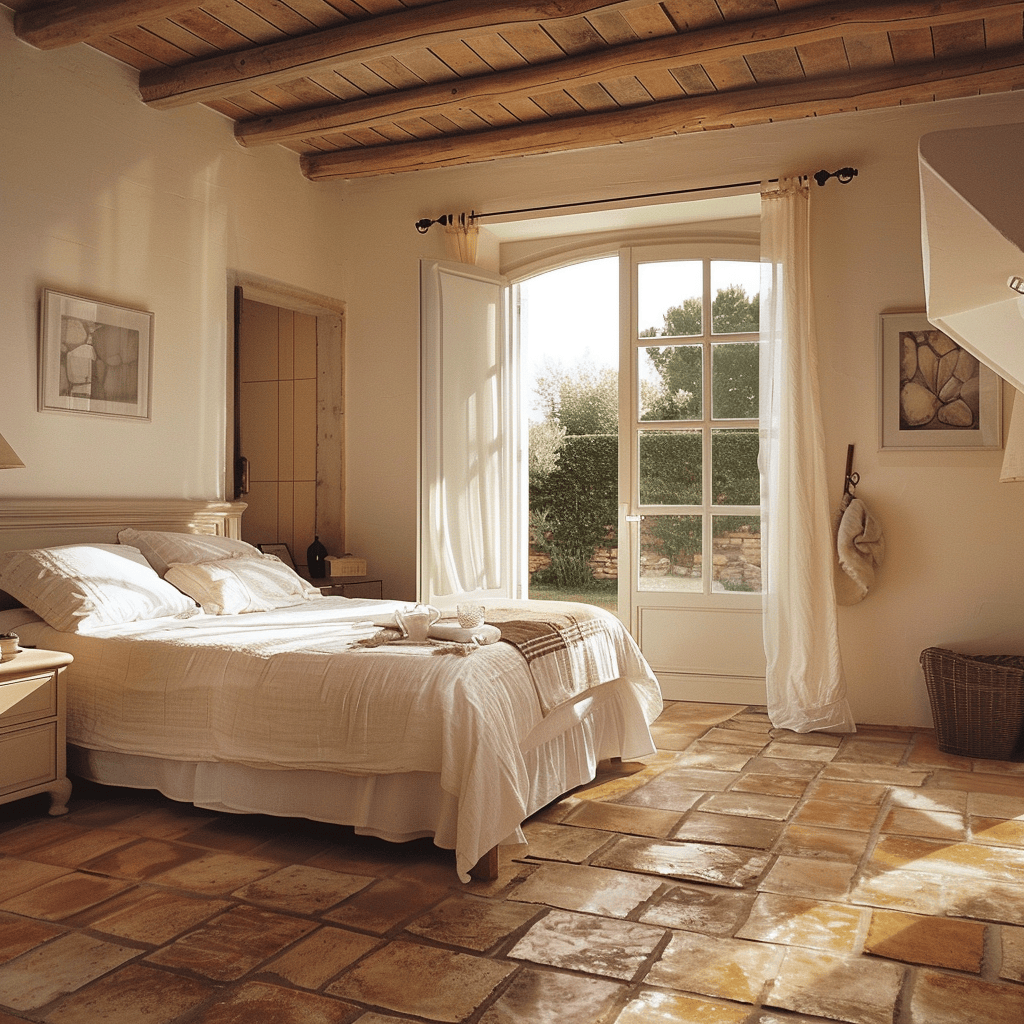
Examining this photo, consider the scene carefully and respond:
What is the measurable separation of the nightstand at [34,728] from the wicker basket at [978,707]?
3520 mm

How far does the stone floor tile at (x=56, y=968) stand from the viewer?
2.04 metres

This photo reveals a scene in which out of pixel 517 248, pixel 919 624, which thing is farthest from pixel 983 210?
pixel 517 248

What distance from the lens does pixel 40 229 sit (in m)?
3.91

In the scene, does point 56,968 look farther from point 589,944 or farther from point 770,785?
point 770,785

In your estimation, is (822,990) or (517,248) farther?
(517,248)

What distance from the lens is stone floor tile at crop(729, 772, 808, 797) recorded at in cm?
361

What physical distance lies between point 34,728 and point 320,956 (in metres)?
1.47

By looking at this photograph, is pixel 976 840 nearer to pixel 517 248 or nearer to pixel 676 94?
pixel 676 94

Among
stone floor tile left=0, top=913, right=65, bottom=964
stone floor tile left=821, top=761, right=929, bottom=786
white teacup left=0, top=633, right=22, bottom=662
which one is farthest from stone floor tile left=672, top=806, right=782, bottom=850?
white teacup left=0, top=633, right=22, bottom=662

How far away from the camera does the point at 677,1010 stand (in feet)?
6.52

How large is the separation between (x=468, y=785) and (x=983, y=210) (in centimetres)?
217

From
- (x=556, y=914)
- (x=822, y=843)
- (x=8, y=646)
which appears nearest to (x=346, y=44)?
(x=8, y=646)

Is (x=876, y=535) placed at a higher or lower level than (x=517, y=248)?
lower

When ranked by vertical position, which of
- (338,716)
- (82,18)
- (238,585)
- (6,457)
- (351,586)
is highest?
(82,18)
